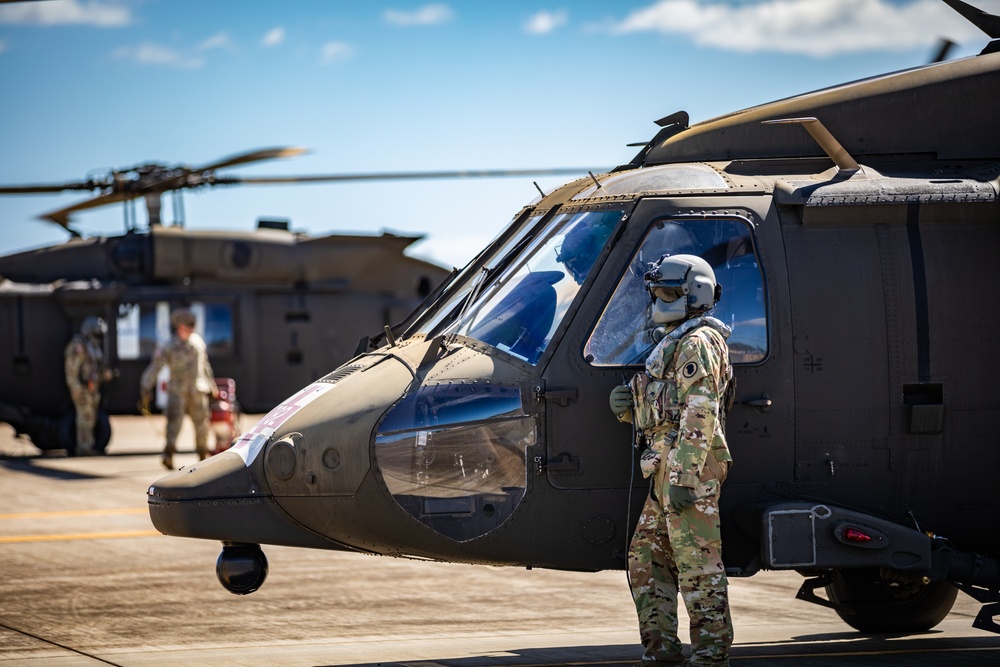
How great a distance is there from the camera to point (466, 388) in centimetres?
610

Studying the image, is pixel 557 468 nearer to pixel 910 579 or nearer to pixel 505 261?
pixel 505 261

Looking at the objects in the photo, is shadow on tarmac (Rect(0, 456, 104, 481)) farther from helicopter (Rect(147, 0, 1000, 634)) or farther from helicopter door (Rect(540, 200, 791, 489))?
helicopter door (Rect(540, 200, 791, 489))

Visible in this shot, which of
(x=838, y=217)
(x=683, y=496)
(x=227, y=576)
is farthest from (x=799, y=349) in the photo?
(x=227, y=576)

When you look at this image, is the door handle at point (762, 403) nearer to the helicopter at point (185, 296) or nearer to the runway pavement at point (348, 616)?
the runway pavement at point (348, 616)

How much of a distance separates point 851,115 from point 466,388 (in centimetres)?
249

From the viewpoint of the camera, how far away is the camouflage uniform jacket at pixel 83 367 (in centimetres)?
1839

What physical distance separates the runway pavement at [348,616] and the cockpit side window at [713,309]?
5.52 ft

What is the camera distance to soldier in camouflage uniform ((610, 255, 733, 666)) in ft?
18.2

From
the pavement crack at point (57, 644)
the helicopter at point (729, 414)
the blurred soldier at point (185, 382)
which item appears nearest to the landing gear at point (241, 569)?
the helicopter at point (729, 414)

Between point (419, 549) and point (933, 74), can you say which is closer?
point (419, 549)

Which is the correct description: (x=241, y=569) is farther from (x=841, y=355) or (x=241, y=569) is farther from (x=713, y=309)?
(x=841, y=355)

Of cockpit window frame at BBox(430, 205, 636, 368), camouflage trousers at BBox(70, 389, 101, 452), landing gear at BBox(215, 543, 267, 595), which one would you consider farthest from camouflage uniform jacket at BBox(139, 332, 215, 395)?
cockpit window frame at BBox(430, 205, 636, 368)

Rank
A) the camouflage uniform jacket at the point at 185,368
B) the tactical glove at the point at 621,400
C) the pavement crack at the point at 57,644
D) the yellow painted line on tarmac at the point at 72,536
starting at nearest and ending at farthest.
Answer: the tactical glove at the point at 621,400 < the pavement crack at the point at 57,644 < the yellow painted line on tarmac at the point at 72,536 < the camouflage uniform jacket at the point at 185,368

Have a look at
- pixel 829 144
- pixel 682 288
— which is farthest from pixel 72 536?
pixel 829 144
